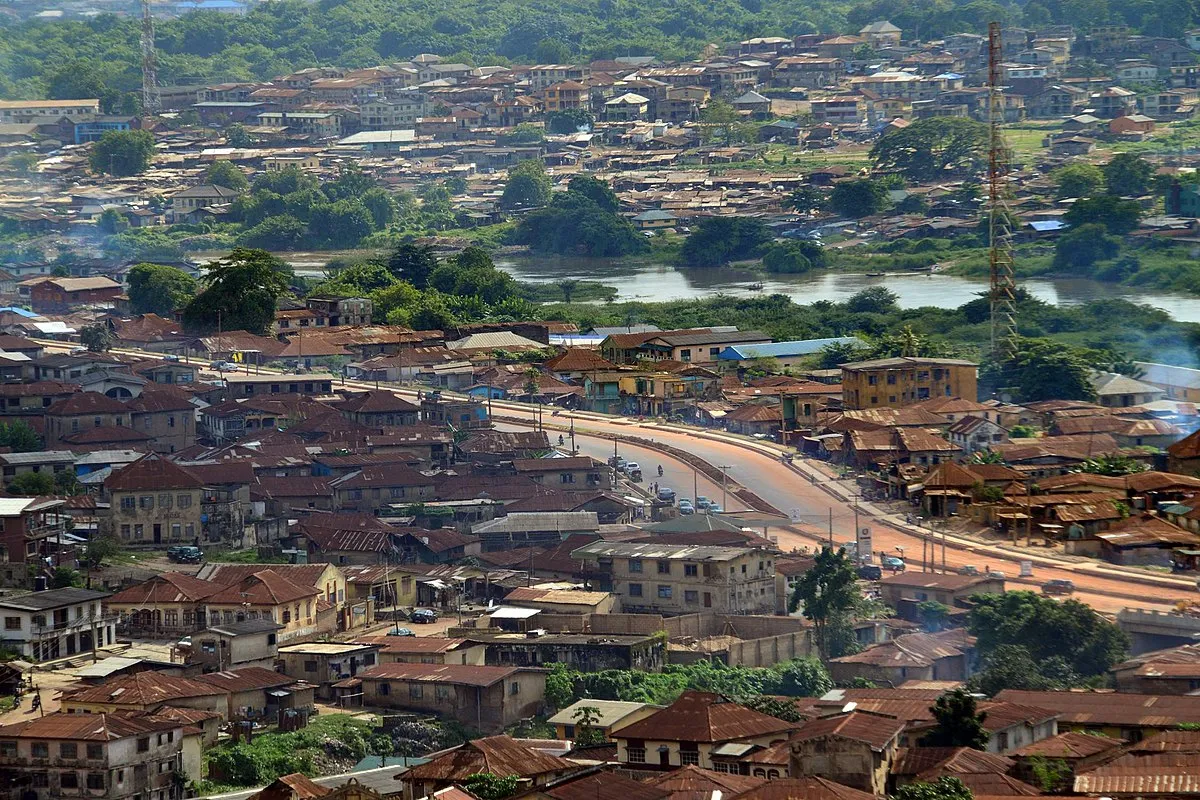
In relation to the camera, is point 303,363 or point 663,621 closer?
point 663,621

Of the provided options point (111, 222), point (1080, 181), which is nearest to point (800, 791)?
point (1080, 181)

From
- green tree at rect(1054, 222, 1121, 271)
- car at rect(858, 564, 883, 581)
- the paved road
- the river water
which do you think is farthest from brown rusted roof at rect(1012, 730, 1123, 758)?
green tree at rect(1054, 222, 1121, 271)

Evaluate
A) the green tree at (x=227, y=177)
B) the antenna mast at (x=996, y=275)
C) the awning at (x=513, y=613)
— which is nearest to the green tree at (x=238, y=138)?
the green tree at (x=227, y=177)

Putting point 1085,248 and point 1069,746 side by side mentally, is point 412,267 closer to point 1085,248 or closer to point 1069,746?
point 1085,248

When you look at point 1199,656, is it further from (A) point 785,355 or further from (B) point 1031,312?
(B) point 1031,312

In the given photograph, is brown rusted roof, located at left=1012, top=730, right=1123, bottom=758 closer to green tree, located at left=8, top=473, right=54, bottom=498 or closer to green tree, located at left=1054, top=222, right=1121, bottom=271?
green tree, located at left=8, top=473, right=54, bottom=498

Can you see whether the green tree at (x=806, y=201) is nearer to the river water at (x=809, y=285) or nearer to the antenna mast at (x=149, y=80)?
the river water at (x=809, y=285)

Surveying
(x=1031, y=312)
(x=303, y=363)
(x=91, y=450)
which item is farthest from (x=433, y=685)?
(x=1031, y=312)
